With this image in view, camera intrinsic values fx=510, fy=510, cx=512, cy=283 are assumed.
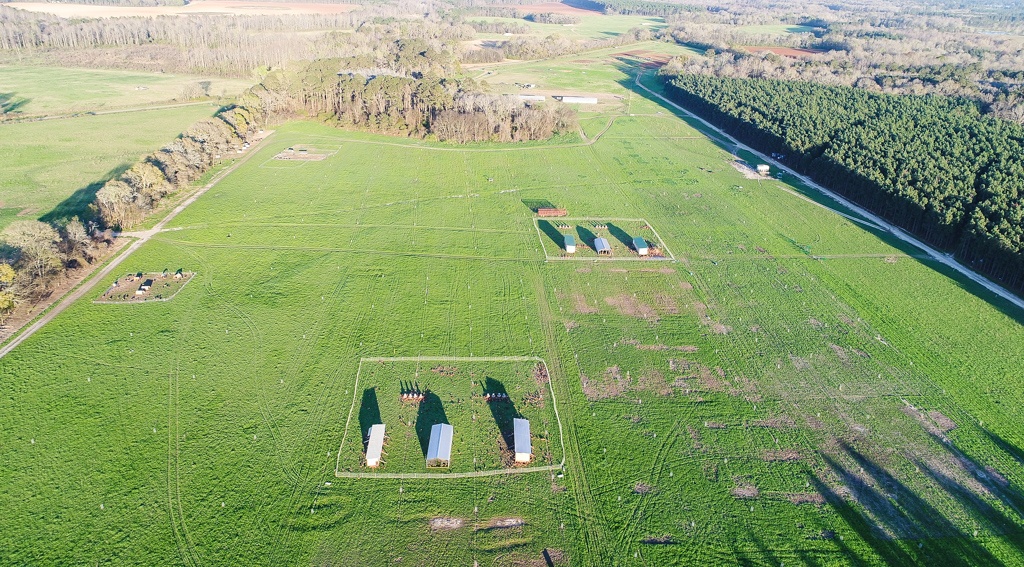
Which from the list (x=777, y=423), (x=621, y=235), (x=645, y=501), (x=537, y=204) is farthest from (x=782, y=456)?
(x=537, y=204)

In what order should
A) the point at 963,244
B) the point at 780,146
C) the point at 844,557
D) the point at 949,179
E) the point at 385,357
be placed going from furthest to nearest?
1. the point at 780,146
2. the point at 949,179
3. the point at 963,244
4. the point at 385,357
5. the point at 844,557

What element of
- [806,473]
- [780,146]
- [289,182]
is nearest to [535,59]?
[780,146]

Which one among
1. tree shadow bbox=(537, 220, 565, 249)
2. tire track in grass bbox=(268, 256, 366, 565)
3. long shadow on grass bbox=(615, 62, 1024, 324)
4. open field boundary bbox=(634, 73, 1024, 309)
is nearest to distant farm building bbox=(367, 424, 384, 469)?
tire track in grass bbox=(268, 256, 366, 565)

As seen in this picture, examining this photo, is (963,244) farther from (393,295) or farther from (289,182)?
(289,182)

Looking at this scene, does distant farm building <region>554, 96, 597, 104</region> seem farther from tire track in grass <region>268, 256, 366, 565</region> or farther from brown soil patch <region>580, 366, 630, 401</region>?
brown soil patch <region>580, 366, 630, 401</region>

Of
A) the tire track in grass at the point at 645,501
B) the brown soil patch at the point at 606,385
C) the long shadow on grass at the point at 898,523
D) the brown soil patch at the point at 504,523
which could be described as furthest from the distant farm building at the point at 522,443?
the long shadow on grass at the point at 898,523

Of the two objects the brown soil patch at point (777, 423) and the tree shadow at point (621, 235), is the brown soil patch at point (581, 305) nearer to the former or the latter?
the tree shadow at point (621, 235)

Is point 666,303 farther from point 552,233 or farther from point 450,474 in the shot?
point 450,474
